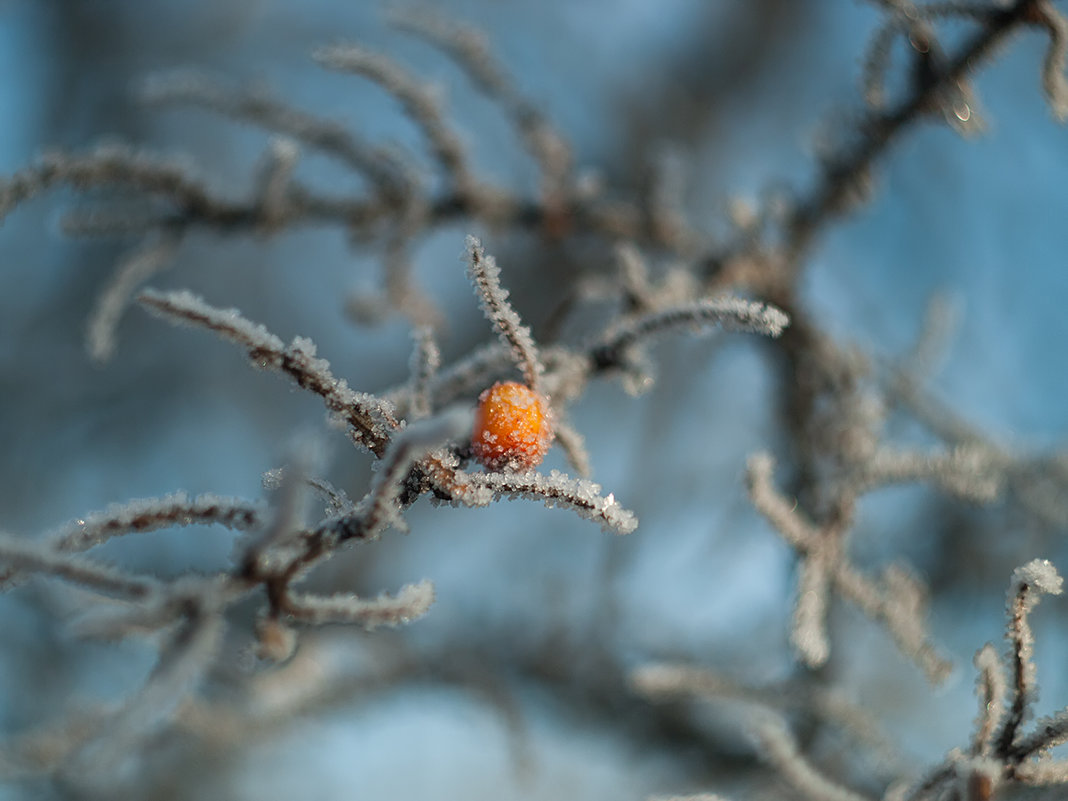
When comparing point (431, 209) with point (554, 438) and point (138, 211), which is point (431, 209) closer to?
point (138, 211)

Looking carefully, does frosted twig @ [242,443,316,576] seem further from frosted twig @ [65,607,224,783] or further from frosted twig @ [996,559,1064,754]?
frosted twig @ [996,559,1064,754]

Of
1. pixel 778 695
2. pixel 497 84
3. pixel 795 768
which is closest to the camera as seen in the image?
pixel 795 768

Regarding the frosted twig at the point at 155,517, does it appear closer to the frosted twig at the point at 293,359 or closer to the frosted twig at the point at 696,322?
the frosted twig at the point at 293,359

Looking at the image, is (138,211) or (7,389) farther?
(7,389)

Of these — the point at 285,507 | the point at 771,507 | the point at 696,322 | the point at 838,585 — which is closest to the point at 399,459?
the point at 285,507

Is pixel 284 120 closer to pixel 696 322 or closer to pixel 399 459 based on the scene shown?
pixel 696 322

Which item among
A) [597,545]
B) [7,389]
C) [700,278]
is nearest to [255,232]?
[700,278]

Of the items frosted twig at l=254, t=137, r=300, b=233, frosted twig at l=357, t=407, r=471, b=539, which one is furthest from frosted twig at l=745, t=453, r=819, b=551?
frosted twig at l=254, t=137, r=300, b=233
